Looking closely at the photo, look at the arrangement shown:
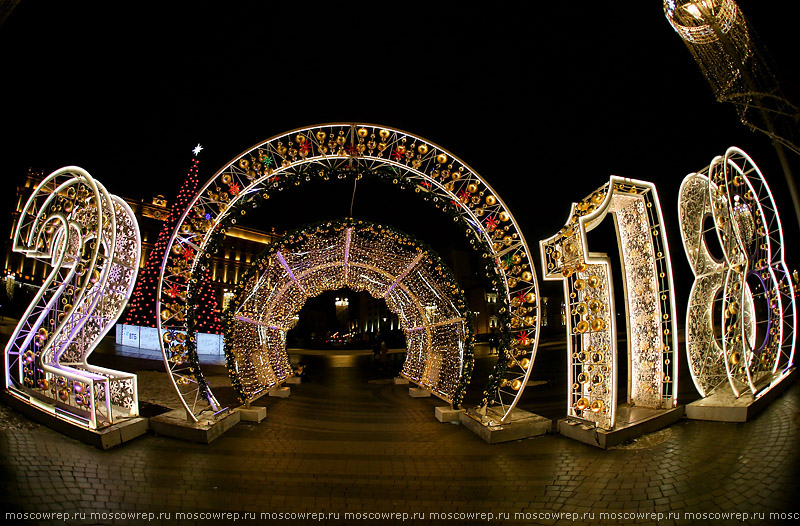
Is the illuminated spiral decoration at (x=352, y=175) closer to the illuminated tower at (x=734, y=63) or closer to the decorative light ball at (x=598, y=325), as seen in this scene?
the decorative light ball at (x=598, y=325)

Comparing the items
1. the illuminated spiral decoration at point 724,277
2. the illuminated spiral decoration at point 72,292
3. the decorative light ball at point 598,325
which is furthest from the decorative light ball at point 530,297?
the illuminated spiral decoration at point 72,292

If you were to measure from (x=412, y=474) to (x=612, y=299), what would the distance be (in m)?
3.49

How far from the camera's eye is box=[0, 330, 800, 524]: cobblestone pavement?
374 centimetres

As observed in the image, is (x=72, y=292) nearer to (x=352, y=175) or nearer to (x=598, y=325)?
(x=352, y=175)

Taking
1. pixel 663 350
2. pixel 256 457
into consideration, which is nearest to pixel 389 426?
pixel 256 457

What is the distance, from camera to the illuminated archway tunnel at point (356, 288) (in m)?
8.46

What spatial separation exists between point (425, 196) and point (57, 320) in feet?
20.0

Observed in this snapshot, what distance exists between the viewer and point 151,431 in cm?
630

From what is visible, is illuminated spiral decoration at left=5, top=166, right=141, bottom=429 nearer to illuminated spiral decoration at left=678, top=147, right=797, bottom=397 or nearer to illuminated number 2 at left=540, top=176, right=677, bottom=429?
illuminated number 2 at left=540, top=176, right=677, bottom=429

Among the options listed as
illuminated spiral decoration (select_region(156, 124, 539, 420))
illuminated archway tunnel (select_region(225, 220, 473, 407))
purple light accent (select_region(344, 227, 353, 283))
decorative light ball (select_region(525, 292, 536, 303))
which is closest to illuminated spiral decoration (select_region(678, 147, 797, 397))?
decorative light ball (select_region(525, 292, 536, 303))

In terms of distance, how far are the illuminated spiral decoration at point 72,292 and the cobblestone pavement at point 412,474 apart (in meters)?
0.57

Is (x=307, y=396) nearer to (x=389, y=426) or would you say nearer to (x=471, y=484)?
(x=389, y=426)

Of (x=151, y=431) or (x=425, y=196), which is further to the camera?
(x=425, y=196)

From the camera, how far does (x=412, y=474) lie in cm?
487
